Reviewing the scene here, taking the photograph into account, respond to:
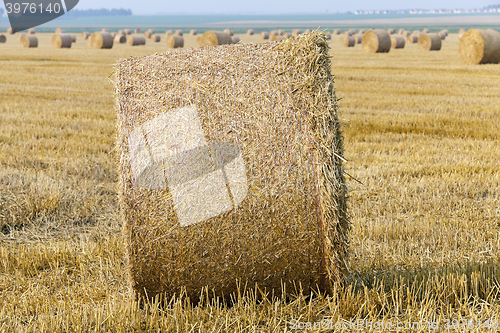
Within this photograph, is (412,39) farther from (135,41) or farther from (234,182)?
(234,182)

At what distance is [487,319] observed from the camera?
317cm

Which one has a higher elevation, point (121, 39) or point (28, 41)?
point (28, 41)

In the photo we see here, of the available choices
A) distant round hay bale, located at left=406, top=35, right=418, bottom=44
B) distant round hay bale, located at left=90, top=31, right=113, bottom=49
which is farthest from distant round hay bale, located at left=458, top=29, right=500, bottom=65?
distant round hay bale, located at left=90, top=31, right=113, bottom=49

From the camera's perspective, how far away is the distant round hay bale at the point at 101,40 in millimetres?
33344

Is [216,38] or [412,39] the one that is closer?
[216,38]

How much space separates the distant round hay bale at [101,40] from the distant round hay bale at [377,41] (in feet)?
49.2

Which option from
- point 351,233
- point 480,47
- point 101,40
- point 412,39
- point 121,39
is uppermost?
point 101,40

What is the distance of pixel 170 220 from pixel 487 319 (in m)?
1.85

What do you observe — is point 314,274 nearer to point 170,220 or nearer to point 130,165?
point 170,220

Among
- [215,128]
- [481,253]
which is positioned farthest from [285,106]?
[481,253]
